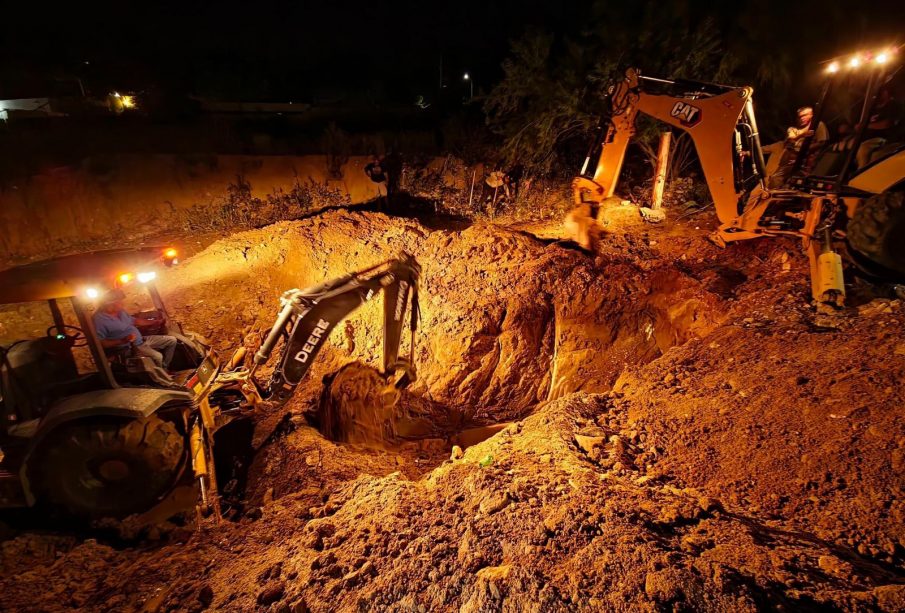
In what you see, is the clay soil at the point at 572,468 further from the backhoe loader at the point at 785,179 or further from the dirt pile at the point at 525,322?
the backhoe loader at the point at 785,179

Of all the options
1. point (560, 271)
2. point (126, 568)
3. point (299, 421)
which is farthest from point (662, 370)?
point (126, 568)

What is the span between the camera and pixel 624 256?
830 centimetres

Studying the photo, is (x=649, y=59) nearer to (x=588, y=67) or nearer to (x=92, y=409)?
(x=588, y=67)

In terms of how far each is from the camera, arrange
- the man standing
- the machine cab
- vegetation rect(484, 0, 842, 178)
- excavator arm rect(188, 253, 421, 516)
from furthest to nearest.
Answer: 1. vegetation rect(484, 0, 842, 178)
2. excavator arm rect(188, 253, 421, 516)
3. the man standing
4. the machine cab

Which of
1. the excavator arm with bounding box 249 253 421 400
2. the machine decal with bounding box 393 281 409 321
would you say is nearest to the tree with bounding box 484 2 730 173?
the machine decal with bounding box 393 281 409 321

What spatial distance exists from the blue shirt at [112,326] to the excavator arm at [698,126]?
A: 641 cm

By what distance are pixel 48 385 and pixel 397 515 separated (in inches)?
142

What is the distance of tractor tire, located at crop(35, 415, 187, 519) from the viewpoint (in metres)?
4.11

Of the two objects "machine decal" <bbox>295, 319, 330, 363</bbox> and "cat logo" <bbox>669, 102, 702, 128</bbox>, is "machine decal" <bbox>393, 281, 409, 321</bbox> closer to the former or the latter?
"machine decal" <bbox>295, 319, 330, 363</bbox>

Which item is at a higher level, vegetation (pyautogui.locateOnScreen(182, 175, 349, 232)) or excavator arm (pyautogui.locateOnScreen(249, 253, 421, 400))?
vegetation (pyautogui.locateOnScreen(182, 175, 349, 232))

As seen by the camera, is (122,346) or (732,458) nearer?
(732,458)

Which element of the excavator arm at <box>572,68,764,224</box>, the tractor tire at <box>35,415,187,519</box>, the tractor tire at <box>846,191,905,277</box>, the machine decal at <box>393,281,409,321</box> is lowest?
the tractor tire at <box>35,415,187,519</box>

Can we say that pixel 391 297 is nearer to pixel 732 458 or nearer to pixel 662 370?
pixel 662 370

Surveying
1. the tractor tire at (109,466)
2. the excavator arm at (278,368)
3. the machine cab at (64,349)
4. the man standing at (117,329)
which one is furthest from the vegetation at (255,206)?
the tractor tire at (109,466)
